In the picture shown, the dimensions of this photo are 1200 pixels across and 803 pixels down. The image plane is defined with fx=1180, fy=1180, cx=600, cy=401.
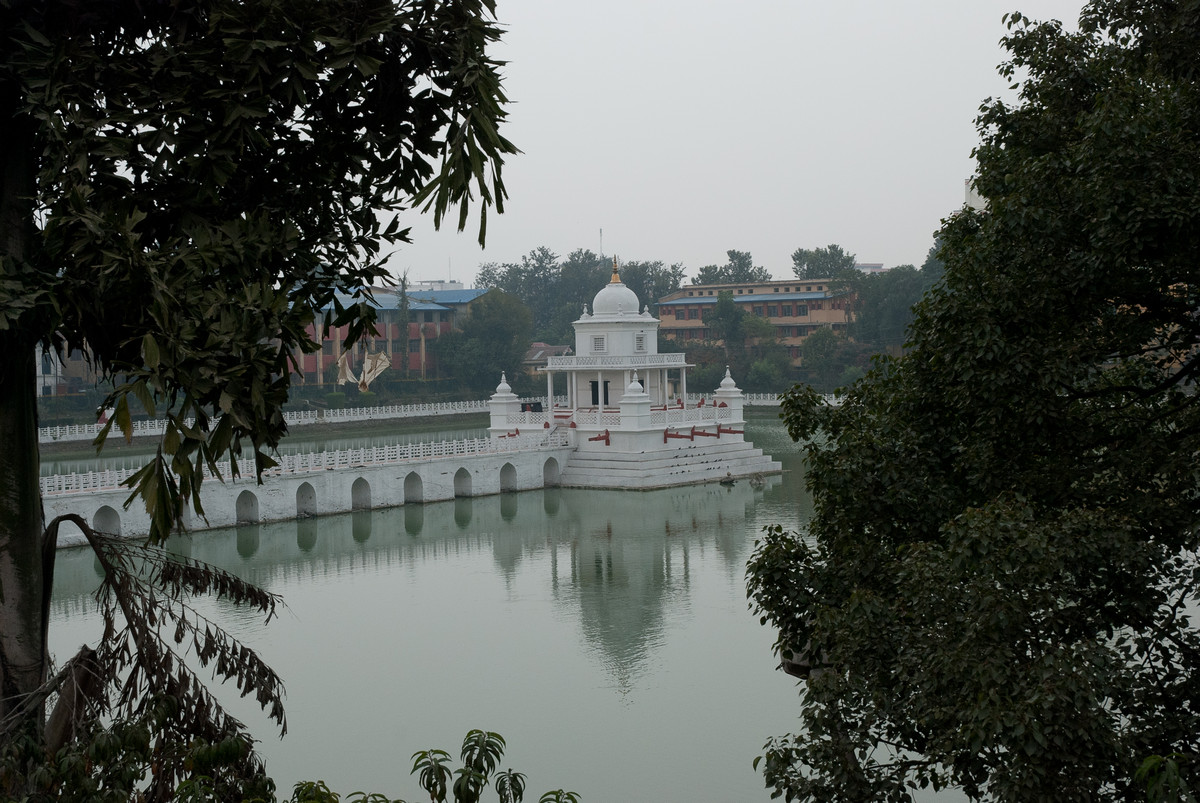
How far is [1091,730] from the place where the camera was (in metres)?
4.85

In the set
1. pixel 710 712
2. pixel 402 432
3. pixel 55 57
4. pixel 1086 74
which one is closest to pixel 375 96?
pixel 55 57

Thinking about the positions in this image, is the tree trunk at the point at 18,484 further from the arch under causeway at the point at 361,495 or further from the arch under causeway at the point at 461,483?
the arch under causeway at the point at 461,483

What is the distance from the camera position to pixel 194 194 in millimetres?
4562

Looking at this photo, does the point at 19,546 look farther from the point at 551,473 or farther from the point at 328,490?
the point at 551,473

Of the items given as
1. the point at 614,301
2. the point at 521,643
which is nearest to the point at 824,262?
the point at 614,301

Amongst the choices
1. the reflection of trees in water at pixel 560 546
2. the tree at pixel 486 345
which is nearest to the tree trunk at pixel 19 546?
the reflection of trees in water at pixel 560 546

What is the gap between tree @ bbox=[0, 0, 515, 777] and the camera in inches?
165

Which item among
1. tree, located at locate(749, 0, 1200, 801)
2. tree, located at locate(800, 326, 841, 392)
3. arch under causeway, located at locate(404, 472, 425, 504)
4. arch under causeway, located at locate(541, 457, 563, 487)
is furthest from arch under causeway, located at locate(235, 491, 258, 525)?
tree, located at locate(800, 326, 841, 392)

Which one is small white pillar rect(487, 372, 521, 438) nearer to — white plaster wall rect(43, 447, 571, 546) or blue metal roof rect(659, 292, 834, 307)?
white plaster wall rect(43, 447, 571, 546)

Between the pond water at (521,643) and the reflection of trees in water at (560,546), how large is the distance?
0.06 metres

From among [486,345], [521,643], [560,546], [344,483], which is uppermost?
[486,345]

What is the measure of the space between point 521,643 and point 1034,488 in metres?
9.12

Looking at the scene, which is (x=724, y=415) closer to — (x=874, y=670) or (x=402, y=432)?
(x=402, y=432)

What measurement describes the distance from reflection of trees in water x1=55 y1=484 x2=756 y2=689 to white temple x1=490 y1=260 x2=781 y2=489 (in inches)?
47.8
